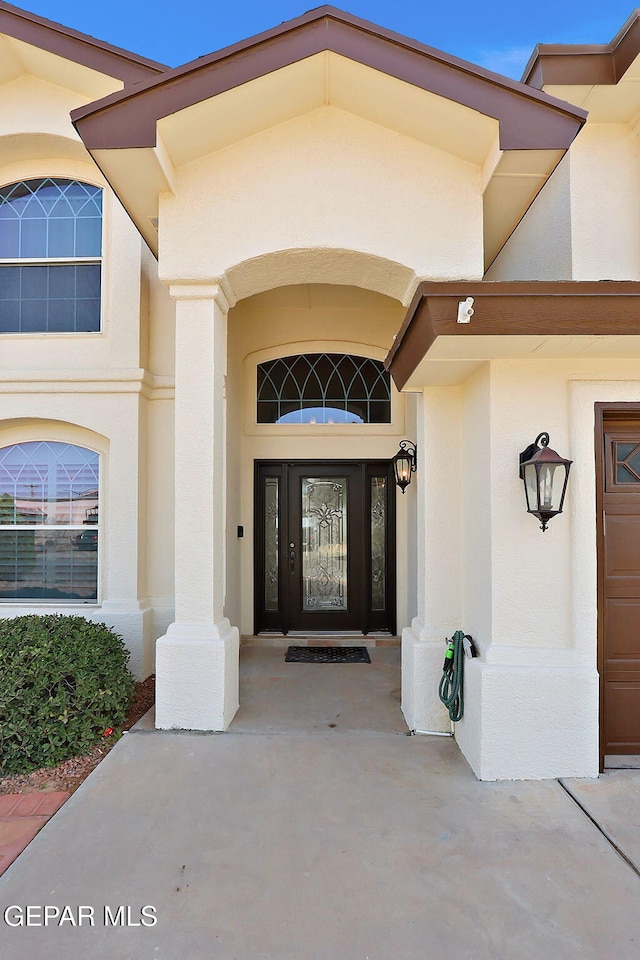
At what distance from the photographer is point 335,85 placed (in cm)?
434

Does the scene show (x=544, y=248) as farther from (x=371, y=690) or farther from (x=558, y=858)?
(x=558, y=858)

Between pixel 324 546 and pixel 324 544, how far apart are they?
3cm

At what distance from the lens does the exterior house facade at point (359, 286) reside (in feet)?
13.2

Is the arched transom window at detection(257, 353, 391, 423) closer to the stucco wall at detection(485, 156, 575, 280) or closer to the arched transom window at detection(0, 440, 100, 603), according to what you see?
the stucco wall at detection(485, 156, 575, 280)

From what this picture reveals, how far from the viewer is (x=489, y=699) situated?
13.0ft

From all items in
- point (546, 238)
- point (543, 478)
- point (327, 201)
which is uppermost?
point (546, 238)

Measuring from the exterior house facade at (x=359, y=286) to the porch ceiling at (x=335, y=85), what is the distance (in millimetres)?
17

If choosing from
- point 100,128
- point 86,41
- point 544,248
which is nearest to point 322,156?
point 100,128

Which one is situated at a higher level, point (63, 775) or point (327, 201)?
point (327, 201)

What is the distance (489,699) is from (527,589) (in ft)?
2.76

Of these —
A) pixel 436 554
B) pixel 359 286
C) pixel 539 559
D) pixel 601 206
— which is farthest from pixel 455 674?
pixel 601 206

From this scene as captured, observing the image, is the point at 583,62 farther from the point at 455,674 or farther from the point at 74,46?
the point at 455,674

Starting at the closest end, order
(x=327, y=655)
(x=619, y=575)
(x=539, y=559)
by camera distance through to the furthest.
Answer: (x=539, y=559)
(x=619, y=575)
(x=327, y=655)

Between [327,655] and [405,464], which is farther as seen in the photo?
[327,655]
